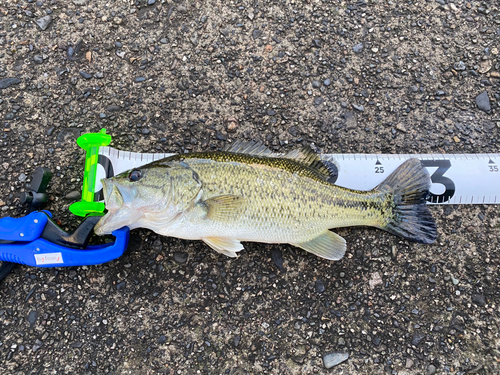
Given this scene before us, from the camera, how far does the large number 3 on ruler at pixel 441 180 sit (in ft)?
9.68

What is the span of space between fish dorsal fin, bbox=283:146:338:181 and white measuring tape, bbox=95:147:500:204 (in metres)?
0.21

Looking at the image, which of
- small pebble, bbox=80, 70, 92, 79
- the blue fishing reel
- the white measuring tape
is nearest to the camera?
the blue fishing reel

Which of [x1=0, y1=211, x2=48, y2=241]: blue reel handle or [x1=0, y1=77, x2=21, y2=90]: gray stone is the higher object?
[x1=0, y1=77, x2=21, y2=90]: gray stone

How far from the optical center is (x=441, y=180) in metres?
2.96

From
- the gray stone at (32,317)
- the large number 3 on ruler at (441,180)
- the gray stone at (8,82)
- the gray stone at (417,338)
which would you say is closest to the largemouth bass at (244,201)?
the large number 3 on ruler at (441,180)

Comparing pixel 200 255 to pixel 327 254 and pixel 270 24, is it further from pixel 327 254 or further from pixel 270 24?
pixel 270 24

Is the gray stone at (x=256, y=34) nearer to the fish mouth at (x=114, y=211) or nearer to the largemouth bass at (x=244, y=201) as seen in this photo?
the largemouth bass at (x=244, y=201)

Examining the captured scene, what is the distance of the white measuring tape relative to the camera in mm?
2941

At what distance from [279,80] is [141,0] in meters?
1.64

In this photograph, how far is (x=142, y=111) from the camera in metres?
3.04

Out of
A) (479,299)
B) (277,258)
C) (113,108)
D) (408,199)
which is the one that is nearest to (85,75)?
(113,108)

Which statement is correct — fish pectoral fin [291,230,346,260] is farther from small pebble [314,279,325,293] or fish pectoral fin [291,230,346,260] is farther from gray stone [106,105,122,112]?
gray stone [106,105,122,112]

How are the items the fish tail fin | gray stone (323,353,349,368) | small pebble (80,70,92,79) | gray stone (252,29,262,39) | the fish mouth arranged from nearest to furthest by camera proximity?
the fish mouth
gray stone (323,353,349,368)
the fish tail fin
small pebble (80,70,92,79)
gray stone (252,29,262,39)

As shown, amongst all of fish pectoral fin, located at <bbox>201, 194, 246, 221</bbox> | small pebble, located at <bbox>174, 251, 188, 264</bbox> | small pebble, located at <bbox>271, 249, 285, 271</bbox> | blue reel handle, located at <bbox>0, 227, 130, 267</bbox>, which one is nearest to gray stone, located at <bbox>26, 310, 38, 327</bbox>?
blue reel handle, located at <bbox>0, 227, 130, 267</bbox>
